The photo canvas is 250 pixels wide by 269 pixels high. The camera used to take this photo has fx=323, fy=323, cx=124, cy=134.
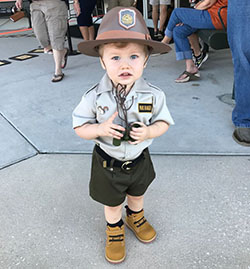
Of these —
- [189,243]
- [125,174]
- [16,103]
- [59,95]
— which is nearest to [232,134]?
[189,243]

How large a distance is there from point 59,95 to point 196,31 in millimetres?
1506

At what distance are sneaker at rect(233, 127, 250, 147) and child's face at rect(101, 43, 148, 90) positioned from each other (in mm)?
1290

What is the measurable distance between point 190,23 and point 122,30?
209cm

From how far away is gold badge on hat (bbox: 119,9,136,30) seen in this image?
113 cm

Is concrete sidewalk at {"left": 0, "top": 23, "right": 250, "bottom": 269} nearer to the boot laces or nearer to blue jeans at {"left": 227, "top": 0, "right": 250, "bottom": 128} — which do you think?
the boot laces

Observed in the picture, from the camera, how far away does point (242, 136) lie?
7.23ft

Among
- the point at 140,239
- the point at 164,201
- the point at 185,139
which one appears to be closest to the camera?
the point at 140,239

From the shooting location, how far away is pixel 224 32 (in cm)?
275

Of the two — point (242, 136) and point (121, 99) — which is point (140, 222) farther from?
point (242, 136)

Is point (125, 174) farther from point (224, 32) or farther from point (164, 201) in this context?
point (224, 32)

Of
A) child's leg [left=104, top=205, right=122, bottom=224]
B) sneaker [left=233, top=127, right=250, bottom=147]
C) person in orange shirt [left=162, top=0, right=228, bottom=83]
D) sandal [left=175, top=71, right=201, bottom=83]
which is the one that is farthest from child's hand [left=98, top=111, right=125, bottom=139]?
sandal [left=175, top=71, right=201, bottom=83]

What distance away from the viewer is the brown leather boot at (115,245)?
1.37 m

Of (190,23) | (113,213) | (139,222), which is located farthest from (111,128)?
(190,23)

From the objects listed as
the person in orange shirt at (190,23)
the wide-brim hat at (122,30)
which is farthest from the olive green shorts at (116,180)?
the person in orange shirt at (190,23)
